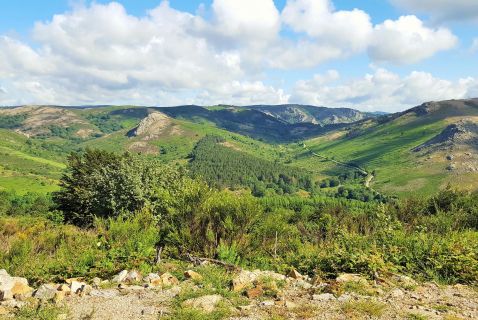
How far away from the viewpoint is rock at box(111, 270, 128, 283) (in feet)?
43.2

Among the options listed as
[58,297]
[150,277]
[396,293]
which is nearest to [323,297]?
[396,293]

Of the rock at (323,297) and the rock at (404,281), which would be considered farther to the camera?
the rock at (404,281)

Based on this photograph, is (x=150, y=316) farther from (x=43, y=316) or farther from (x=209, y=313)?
(x=43, y=316)

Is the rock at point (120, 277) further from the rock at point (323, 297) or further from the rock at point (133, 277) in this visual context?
the rock at point (323, 297)

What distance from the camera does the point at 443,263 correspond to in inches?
535

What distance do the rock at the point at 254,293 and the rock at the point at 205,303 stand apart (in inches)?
37.7

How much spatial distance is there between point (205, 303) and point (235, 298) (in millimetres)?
1051

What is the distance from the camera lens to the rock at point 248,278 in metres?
12.2

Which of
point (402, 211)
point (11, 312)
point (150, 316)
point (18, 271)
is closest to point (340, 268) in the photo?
point (150, 316)

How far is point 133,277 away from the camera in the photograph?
1333 cm

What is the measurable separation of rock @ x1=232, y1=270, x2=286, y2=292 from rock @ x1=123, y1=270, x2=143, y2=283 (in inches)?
140

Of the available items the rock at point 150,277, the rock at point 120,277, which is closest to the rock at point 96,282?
the rock at point 120,277

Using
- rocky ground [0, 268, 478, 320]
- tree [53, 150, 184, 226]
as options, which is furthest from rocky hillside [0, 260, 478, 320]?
tree [53, 150, 184, 226]

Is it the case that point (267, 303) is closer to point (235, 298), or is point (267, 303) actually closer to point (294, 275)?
point (235, 298)
